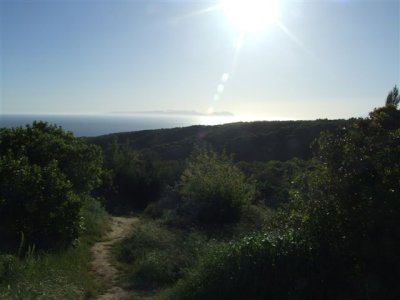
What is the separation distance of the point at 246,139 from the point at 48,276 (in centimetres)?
3611

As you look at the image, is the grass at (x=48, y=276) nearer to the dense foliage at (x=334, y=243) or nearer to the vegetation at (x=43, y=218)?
the vegetation at (x=43, y=218)

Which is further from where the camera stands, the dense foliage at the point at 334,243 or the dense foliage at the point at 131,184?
the dense foliage at the point at 131,184

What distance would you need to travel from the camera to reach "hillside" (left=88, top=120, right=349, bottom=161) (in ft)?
127

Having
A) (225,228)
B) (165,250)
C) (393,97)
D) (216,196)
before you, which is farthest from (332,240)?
(393,97)

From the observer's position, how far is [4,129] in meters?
12.5

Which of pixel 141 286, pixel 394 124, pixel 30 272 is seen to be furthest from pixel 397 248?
pixel 30 272

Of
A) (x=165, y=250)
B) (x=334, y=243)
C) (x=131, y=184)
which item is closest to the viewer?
(x=334, y=243)

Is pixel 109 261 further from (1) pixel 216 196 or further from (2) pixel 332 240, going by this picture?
(2) pixel 332 240

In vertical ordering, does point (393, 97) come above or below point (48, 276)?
above

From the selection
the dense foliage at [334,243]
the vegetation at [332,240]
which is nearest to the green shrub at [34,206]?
the vegetation at [332,240]

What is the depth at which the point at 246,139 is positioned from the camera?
43219 mm

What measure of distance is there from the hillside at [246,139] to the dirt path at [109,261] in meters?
19.2

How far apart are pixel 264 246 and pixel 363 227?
1600 mm

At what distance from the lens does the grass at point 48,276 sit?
680cm
